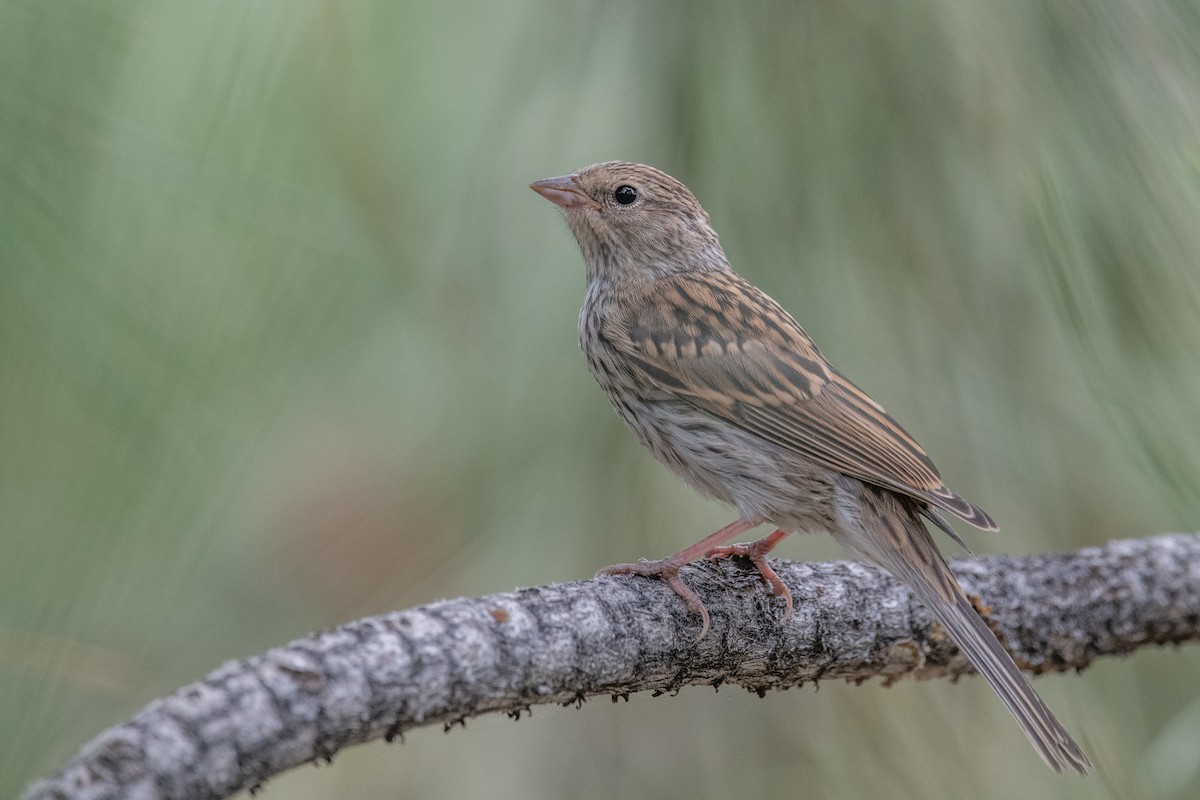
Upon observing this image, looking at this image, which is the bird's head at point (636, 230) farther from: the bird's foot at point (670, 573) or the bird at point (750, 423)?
the bird's foot at point (670, 573)

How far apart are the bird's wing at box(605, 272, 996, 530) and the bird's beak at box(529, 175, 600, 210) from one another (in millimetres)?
285

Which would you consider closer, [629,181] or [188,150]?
[188,150]

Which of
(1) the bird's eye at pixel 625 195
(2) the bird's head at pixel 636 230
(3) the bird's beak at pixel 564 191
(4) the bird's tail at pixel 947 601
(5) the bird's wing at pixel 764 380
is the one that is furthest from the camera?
(1) the bird's eye at pixel 625 195

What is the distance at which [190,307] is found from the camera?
171cm

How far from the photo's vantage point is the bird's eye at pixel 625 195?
2955 millimetres

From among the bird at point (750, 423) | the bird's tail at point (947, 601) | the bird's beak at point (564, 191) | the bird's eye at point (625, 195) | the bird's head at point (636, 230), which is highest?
the bird's eye at point (625, 195)

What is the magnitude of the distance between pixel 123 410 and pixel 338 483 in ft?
1.38

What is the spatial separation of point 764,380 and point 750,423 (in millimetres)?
114

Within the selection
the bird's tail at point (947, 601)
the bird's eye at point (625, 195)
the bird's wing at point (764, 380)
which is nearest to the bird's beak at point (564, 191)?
the bird's eye at point (625, 195)

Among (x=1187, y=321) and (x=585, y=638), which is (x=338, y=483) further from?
(x=1187, y=321)

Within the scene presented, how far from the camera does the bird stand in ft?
7.25

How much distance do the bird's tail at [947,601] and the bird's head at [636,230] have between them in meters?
0.77

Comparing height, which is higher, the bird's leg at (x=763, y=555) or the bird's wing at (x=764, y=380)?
the bird's wing at (x=764, y=380)

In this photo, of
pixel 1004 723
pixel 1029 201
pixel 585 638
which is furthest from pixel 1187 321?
pixel 585 638
